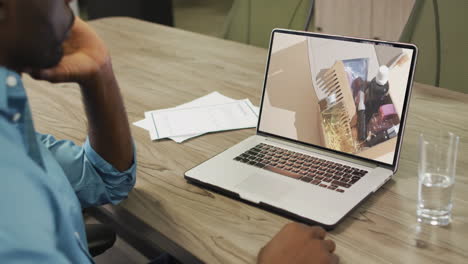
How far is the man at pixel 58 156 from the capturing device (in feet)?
2.08

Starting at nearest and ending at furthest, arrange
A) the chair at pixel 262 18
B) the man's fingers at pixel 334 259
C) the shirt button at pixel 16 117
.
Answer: the shirt button at pixel 16 117 → the man's fingers at pixel 334 259 → the chair at pixel 262 18

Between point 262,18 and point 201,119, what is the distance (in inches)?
41.7

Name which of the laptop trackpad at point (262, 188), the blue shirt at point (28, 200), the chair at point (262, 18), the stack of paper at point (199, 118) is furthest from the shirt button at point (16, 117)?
the chair at point (262, 18)

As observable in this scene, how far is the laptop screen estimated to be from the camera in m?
1.03

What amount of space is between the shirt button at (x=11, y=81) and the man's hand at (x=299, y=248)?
444mm

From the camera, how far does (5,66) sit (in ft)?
2.22

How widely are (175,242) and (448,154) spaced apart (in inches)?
19.8

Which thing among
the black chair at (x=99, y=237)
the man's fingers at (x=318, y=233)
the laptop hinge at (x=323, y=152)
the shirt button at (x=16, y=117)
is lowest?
the black chair at (x=99, y=237)

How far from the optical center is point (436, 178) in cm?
94

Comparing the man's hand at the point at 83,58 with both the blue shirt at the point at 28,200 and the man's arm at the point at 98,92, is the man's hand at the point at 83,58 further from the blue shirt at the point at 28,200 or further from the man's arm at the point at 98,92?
the blue shirt at the point at 28,200

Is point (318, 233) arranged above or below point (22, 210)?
below

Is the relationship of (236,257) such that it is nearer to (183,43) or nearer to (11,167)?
(11,167)

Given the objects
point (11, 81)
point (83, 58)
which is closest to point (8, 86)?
point (11, 81)

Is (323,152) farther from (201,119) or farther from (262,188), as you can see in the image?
(201,119)
